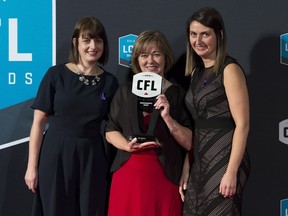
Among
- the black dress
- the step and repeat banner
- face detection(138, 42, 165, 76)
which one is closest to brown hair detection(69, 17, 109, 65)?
the black dress

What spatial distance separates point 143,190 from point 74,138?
Answer: 1.26 ft

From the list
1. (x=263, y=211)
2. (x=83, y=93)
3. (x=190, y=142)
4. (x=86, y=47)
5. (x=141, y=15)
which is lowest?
(x=263, y=211)

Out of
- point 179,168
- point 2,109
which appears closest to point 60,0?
point 2,109

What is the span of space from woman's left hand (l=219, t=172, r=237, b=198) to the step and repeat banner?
66 cm

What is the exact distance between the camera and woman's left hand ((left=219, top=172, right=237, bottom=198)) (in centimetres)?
181

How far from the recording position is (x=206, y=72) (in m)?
1.95

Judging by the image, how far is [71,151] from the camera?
2.05 m

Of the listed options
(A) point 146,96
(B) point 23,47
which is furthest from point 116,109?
(B) point 23,47

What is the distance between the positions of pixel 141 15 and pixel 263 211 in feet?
3.93

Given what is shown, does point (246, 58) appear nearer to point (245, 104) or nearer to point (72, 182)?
point (245, 104)

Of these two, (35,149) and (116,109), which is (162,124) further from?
(35,149)

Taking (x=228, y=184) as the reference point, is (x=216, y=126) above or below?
above

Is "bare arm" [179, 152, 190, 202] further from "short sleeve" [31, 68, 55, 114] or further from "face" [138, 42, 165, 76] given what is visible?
"short sleeve" [31, 68, 55, 114]

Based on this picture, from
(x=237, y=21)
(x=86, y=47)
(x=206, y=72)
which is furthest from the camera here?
(x=237, y=21)
